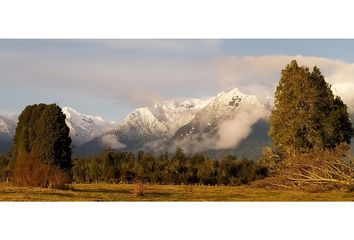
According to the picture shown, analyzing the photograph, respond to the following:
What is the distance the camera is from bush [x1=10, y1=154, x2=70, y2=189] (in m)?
23.3

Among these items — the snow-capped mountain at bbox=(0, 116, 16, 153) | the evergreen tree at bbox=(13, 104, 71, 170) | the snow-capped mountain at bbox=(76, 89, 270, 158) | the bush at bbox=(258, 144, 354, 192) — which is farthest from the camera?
the evergreen tree at bbox=(13, 104, 71, 170)

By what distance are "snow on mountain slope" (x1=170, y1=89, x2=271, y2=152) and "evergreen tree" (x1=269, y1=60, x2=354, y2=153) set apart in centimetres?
132

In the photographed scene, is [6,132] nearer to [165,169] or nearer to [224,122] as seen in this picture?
[224,122]

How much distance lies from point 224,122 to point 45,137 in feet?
25.8

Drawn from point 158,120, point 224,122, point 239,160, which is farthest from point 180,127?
point 239,160

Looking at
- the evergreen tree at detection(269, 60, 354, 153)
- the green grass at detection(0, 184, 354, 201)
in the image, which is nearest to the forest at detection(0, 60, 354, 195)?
the evergreen tree at detection(269, 60, 354, 153)

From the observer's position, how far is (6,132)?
80.3 feet

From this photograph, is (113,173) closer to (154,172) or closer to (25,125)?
(154,172)

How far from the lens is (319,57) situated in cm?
2503

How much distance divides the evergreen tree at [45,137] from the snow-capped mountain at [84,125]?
568 millimetres

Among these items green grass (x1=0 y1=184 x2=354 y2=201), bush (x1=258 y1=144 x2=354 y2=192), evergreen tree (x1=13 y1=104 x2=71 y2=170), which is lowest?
green grass (x1=0 y1=184 x2=354 y2=201)

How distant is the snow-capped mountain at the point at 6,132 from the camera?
76.9 ft

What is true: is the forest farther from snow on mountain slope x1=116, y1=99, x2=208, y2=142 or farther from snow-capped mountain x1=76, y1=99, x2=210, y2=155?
snow on mountain slope x1=116, y1=99, x2=208, y2=142

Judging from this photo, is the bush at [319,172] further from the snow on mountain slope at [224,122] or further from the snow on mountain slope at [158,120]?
the snow on mountain slope at [158,120]
